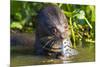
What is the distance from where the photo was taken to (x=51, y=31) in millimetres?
→ 1831

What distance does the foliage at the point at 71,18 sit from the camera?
5.66 feet

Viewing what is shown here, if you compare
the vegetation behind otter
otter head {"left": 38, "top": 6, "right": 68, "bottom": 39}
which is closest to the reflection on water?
the vegetation behind otter

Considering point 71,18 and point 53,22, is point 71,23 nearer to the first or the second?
point 71,18

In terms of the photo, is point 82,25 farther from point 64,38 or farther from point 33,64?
point 33,64

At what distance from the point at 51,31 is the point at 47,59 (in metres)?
0.27

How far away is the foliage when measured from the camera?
1.73 metres

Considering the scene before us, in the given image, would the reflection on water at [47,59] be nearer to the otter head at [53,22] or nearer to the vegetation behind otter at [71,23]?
the vegetation behind otter at [71,23]

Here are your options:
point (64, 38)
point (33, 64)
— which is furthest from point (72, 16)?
point (33, 64)

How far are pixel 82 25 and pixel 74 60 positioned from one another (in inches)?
14.4

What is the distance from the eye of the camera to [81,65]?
77.0 inches

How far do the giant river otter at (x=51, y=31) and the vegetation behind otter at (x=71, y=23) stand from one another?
0.05 meters

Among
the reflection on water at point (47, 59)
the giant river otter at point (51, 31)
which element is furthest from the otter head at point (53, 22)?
the reflection on water at point (47, 59)

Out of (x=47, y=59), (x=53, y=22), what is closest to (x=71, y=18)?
(x=53, y=22)

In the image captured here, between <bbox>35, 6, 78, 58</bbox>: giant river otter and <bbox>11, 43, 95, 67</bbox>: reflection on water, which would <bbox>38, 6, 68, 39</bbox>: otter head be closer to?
<bbox>35, 6, 78, 58</bbox>: giant river otter
